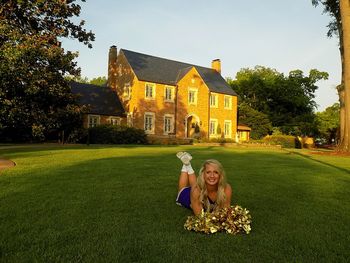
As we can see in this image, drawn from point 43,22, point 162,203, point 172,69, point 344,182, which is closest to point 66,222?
point 162,203

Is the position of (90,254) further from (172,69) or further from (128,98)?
(172,69)

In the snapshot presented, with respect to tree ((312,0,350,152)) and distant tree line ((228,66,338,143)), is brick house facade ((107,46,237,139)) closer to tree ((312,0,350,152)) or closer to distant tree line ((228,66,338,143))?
distant tree line ((228,66,338,143))

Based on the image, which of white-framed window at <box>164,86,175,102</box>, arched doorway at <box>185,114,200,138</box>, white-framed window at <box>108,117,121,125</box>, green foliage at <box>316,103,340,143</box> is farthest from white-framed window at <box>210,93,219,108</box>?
green foliage at <box>316,103,340,143</box>

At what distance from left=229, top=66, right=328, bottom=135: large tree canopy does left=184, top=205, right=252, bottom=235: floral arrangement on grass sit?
50237 mm

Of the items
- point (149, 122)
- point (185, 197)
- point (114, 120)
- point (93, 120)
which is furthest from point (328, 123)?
point (185, 197)

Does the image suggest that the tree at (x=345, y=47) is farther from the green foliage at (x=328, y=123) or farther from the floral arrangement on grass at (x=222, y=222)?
the green foliage at (x=328, y=123)

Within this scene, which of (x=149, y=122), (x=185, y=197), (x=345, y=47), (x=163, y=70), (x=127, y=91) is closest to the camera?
(x=185, y=197)

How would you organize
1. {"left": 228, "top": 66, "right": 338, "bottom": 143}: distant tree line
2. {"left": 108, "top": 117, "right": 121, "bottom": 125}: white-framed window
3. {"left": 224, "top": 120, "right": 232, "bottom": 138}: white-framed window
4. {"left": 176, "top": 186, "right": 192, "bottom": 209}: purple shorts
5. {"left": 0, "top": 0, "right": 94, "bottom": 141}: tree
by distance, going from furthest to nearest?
{"left": 228, "top": 66, "right": 338, "bottom": 143}: distant tree line → {"left": 224, "top": 120, "right": 232, "bottom": 138}: white-framed window → {"left": 108, "top": 117, "right": 121, "bottom": 125}: white-framed window → {"left": 0, "top": 0, "right": 94, "bottom": 141}: tree → {"left": 176, "top": 186, "right": 192, "bottom": 209}: purple shorts

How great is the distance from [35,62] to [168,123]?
22811 millimetres

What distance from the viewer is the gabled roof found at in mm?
38006

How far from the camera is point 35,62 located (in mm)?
17781

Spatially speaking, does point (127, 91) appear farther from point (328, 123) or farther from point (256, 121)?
point (328, 123)

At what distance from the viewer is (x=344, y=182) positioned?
9.87 m

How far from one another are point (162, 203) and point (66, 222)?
193 cm
